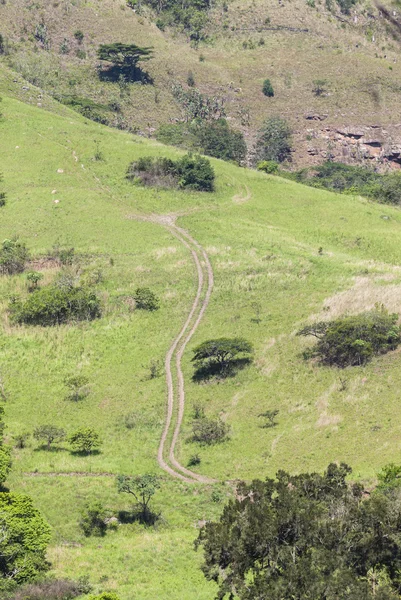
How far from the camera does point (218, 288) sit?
81.2 m

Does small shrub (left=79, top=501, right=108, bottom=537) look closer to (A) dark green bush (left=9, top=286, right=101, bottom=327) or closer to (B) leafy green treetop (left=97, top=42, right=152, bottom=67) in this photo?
(A) dark green bush (left=9, top=286, right=101, bottom=327)

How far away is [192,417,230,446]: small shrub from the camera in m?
54.2

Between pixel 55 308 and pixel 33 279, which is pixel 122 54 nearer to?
pixel 33 279

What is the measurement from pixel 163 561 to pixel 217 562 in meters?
9.55

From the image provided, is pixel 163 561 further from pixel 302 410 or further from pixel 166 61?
pixel 166 61

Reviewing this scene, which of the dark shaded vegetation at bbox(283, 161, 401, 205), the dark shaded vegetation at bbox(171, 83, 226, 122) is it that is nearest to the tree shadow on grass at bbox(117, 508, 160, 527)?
the dark shaded vegetation at bbox(283, 161, 401, 205)

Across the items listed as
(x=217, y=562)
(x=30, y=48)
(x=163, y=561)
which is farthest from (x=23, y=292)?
(x=30, y=48)

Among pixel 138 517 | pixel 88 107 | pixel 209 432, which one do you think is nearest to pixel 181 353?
pixel 209 432

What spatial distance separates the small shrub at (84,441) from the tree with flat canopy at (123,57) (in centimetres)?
14660

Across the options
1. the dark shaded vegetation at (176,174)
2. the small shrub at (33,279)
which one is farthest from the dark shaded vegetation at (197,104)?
the small shrub at (33,279)

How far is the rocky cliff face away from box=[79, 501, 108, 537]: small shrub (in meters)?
159

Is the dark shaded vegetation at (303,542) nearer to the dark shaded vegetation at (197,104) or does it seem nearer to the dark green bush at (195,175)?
the dark green bush at (195,175)

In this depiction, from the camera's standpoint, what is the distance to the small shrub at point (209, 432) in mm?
54188

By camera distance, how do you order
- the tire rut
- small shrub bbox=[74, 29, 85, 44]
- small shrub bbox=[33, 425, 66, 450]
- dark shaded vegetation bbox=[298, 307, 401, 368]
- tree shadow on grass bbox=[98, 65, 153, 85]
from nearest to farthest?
the tire rut < small shrub bbox=[33, 425, 66, 450] < dark shaded vegetation bbox=[298, 307, 401, 368] < tree shadow on grass bbox=[98, 65, 153, 85] < small shrub bbox=[74, 29, 85, 44]
